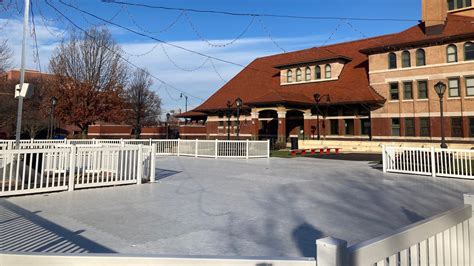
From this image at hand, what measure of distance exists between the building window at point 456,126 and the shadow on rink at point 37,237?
1153 inches

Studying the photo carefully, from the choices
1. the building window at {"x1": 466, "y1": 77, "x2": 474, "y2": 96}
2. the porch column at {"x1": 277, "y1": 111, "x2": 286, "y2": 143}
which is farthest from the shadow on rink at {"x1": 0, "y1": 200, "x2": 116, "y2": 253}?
the building window at {"x1": 466, "y1": 77, "x2": 474, "y2": 96}

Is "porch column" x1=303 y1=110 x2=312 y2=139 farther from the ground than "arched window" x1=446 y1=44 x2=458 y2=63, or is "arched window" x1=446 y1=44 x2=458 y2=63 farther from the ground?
"arched window" x1=446 y1=44 x2=458 y2=63

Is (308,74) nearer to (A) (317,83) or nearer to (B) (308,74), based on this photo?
(B) (308,74)

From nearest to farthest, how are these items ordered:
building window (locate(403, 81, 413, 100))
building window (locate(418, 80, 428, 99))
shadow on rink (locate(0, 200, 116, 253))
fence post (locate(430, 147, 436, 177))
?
shadow on rink (locate(0, 200, 116, 253)) < fence post (locate(430, 147, 436, 177)) < building window (locate(418, 80, 428, 99)) < building window (locate(403, 81, 413, 100))

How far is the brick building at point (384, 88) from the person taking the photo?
25.8 m

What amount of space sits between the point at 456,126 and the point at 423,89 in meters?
4.04

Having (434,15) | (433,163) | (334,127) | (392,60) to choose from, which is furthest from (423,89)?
(433,163)

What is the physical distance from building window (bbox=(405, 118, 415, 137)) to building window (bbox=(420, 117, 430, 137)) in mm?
621

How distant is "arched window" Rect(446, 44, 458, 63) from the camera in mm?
25722

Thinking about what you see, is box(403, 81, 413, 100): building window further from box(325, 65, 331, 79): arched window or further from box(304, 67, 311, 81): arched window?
box(304, 67, 311, 81): arched window

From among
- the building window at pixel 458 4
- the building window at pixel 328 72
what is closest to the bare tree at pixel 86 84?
the building window at pixel 328 72

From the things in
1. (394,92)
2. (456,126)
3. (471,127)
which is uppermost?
(394,92)

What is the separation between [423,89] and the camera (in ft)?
89.8

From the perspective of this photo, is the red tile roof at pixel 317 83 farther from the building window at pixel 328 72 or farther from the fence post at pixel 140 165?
the fence post at pixel 140 165
